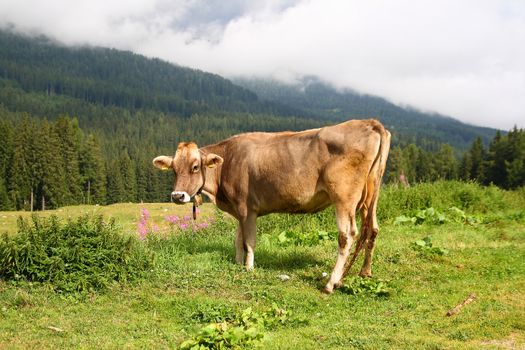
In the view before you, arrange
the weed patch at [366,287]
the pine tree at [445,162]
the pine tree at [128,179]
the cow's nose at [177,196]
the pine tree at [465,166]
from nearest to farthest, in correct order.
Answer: the weed patch at [366,287]
the cow's nose at [177,196]
the pine tree at [465,166]
the pine tree at [445,162]
the pine tree at [128,179]

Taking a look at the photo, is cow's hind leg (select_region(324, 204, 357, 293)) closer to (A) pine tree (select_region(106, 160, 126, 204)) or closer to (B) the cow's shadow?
(B) the cow's shadow

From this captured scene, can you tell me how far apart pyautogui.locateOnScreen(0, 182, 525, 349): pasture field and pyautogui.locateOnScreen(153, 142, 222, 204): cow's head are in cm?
159

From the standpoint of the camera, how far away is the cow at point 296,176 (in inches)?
351

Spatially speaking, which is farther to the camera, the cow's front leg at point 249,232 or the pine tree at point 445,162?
the pine tree at point 445,162

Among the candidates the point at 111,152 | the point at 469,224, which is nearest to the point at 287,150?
the point at 469,224

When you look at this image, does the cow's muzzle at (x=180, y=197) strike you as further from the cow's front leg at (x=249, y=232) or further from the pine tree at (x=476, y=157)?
the pine tree at (x=476, y=157)

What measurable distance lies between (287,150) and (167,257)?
354 centimetres

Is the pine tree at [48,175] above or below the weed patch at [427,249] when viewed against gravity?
below

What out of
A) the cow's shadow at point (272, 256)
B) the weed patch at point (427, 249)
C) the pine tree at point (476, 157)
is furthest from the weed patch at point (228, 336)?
the pine tree at point (476, 157)

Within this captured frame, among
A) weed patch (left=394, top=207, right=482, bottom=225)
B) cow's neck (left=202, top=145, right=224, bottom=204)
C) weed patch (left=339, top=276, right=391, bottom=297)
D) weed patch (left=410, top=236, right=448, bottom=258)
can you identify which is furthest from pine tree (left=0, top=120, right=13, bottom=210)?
weed patch (left=339, top=276, right=391, bottom=297)

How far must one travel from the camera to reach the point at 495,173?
79.1 metres

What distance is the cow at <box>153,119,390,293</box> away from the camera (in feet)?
29.2

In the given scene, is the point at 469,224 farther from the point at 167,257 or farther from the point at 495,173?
the point at 495,173

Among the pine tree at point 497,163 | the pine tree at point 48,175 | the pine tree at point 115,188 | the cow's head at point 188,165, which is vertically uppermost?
the cow's head at point 188,165
